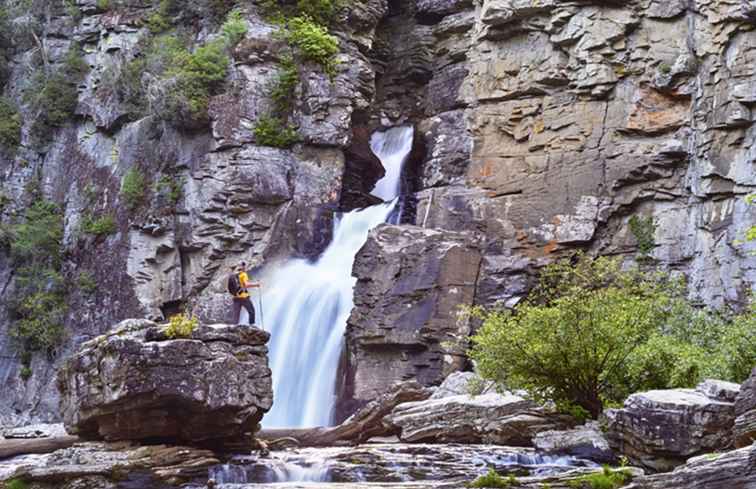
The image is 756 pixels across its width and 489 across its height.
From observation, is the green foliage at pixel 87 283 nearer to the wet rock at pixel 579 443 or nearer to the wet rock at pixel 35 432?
the wet rock at pixel 35 432

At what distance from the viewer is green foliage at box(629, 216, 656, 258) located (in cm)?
2756

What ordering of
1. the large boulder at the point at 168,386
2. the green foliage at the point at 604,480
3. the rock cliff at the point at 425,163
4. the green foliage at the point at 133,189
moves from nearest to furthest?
the green foliage at the point at 604,480, the large boulder at the point at 168,386, the rock cliff at the point at 425,163, the green foliage at the point at 133,189

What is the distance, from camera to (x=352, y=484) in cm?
1477

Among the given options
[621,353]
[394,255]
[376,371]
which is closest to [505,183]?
[394,255]

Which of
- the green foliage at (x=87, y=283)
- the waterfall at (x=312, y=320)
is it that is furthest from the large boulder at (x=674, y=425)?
the green foliage at (x=87, y=283)

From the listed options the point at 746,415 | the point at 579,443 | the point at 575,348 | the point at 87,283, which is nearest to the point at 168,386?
the point at 579,443

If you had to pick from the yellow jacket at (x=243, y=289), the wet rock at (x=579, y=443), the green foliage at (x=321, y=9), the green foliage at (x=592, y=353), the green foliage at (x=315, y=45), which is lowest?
the wet rock at (x=579, y=443)

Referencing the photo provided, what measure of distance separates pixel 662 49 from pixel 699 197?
15.9ft

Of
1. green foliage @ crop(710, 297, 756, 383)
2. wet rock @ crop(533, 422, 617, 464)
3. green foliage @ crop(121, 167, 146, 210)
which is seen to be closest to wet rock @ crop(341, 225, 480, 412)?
wet rock @ crop(533, 422, 617, 464)

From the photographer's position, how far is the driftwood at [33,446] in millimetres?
19906

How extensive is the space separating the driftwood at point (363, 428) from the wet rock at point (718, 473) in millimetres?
9242

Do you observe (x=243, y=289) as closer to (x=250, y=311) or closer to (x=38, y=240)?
(x=250, y=311)

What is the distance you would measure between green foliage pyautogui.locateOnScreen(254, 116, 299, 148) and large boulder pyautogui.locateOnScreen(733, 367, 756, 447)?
22.0 metres

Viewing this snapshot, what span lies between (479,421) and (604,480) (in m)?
5.18
